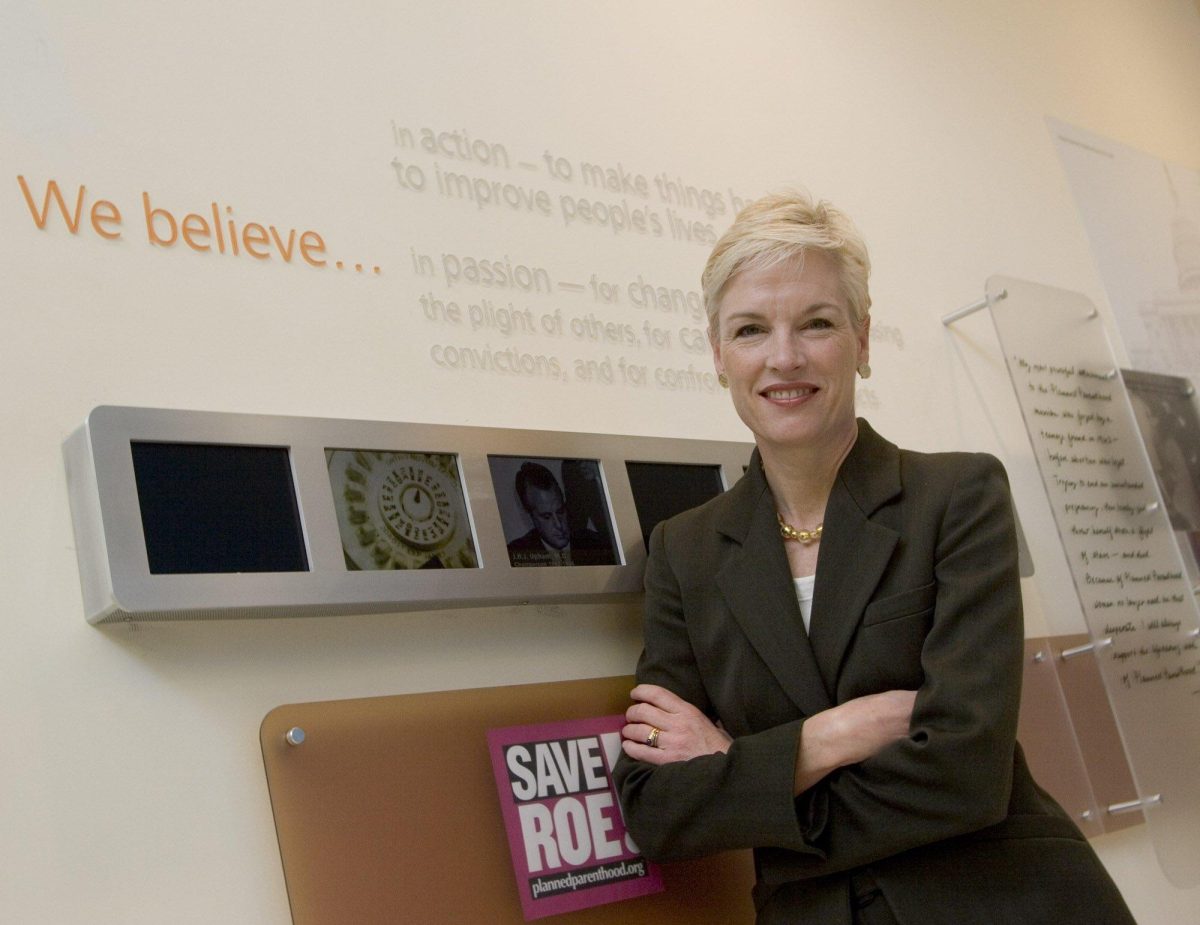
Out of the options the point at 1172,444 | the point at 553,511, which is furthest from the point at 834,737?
the point at 1172,444

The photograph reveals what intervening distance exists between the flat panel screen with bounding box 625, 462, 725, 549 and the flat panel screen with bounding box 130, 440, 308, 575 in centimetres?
62

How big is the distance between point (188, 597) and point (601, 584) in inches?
26.0

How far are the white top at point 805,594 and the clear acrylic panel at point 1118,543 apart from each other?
3.56 ft

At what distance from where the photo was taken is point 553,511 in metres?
2.01

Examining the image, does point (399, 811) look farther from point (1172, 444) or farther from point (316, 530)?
point (1172, 444)

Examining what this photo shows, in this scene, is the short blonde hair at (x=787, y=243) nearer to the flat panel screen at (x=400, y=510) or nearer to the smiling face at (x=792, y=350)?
the smiling face at (x=792, y=350)

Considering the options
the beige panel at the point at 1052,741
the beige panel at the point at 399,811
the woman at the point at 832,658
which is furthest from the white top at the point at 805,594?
the beige panel at the point at 1052,741

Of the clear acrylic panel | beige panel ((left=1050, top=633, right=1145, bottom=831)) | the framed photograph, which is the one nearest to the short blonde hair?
the clear acrylic panel

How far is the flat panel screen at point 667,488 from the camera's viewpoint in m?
2.16

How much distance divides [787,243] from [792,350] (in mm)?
154

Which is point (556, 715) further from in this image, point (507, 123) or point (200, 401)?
point (507, 123)

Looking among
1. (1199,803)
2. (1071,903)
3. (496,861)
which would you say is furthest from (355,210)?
(1199,803)

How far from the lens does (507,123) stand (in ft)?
7.54

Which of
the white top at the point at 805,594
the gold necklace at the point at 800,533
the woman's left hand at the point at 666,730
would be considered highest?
the gold necklace at the point at 800,533
